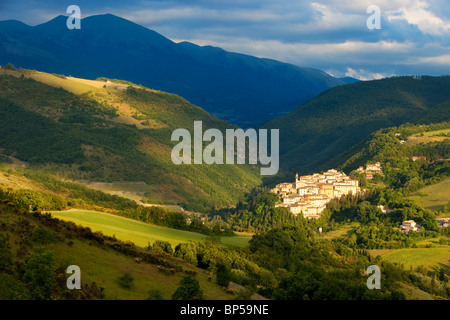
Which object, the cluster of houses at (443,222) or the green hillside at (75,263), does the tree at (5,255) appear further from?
the cluster of houses at (443,222)

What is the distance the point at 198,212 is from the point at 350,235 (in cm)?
4475

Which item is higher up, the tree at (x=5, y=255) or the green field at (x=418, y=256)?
the tree at (x=5, y=255)

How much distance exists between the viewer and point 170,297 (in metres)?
37.7

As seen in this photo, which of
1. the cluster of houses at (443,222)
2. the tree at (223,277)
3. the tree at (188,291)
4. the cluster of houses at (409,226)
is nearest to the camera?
the tree at (188,291)

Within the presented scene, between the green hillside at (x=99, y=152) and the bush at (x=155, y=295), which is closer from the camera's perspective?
the bush at (x=155, y=295)

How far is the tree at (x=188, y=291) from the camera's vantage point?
121 ft

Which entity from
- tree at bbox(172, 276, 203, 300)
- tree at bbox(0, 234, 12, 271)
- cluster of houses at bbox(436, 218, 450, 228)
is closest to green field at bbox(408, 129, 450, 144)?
cluster of houses at bbox(436, 218, 450, 228)

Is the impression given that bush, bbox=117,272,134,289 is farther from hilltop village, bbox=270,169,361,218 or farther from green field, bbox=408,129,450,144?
green field, bbox=408,129,450,144

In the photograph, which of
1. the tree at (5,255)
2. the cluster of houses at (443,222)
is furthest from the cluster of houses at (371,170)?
the tree at (5,255)

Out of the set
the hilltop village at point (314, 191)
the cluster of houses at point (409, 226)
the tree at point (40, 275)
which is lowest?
the cluster of houses at point (409, 226)

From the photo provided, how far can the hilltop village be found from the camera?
411 feet

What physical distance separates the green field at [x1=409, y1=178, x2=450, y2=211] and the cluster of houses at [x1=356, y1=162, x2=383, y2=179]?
1937 centimetres

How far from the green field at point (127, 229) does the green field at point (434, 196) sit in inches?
2197
